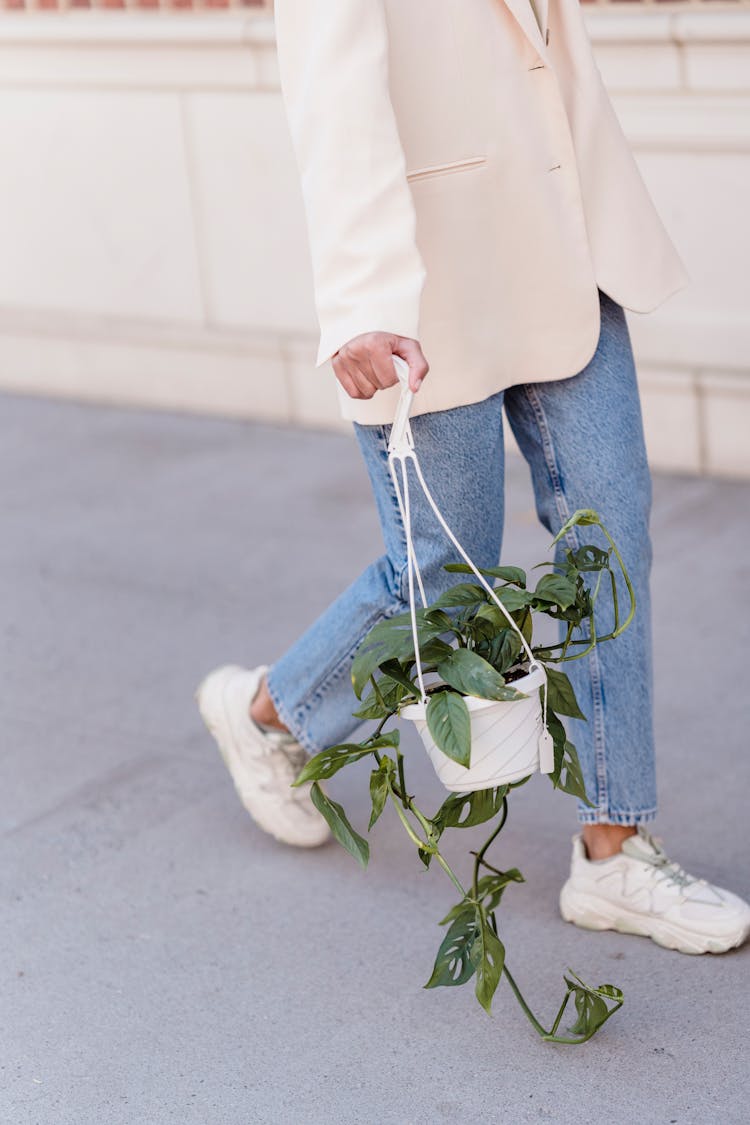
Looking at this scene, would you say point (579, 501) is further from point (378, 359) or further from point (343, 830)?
point (343, 830)

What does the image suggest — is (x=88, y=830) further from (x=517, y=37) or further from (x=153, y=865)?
(x=517, y=37)

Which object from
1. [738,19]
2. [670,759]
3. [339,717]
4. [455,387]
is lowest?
[670,759]

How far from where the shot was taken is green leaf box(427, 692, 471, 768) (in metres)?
2.10

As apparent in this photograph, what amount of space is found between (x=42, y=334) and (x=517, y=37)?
4.47 m

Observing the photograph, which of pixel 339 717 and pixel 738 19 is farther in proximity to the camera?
pixel 738 19

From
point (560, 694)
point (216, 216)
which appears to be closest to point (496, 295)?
point (560, 694)

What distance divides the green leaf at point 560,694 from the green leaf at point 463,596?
0.14m

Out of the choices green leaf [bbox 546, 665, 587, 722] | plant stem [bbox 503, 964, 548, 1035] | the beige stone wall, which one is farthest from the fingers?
the beige stone wall

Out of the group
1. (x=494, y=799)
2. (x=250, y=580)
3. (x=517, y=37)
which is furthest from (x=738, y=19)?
(x=494, y=799)

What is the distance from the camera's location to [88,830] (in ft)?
10.6

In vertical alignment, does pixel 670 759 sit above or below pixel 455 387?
below

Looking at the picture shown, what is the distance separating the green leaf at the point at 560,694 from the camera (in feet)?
7.49

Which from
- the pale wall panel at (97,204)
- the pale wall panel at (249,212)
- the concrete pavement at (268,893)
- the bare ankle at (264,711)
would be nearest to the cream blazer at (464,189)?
the bare ankle at (264,711)

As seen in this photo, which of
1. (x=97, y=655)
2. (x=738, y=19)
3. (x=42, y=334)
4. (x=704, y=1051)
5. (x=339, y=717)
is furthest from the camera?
(x=42, y=334)
